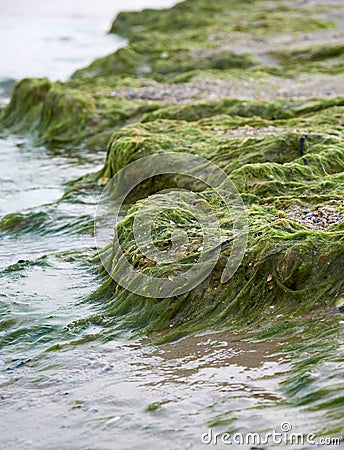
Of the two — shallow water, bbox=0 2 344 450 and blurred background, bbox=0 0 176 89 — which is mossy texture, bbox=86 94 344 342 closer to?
shallow water, bbox=0 2 344 450

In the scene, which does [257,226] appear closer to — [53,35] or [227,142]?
[227,142]

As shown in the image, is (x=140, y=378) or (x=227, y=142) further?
(x=227, y=142)

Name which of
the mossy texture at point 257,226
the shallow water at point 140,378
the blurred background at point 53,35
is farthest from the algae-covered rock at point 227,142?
the blurred background at point 53,35

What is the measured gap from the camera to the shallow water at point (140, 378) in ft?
10.6

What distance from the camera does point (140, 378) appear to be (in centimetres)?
375

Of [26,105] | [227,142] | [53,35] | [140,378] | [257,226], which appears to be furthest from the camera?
[53,35]

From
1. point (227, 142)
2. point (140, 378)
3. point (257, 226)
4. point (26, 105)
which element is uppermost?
point (26, 105)

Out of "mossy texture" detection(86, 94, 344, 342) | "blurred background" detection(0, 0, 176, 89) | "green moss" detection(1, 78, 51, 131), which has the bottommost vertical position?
"mossy texture" detection(86, 94, 344, 342)

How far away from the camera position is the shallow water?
3.23 m

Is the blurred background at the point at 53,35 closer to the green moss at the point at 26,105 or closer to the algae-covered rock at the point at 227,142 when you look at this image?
the green moss at the point at 26,105

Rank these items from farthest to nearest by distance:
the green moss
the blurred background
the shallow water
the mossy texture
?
1. the blurred background
2. the green moss
3. the mossy texture
4. the shallow water

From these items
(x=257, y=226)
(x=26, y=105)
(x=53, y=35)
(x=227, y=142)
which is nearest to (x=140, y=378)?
(x=257, y=226)

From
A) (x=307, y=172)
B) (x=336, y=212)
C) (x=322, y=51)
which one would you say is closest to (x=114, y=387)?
(x=336, y=212)

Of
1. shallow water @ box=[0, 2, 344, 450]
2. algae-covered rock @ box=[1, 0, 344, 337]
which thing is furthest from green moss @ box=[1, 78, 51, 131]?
shallow water @ box=[0, 2, 344, 450]
